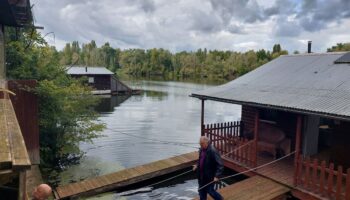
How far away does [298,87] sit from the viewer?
9.59 m

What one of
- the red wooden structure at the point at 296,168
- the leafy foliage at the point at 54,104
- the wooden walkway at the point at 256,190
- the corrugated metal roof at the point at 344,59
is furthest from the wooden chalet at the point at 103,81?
the wooden walkway at the point at 256,190

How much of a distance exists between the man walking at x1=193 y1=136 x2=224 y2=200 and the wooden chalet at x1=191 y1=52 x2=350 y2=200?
2656mm

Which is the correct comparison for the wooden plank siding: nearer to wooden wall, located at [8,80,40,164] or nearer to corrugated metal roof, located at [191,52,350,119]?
wooden wall, located at [8,80,40,164]

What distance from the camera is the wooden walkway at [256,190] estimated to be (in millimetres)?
7902

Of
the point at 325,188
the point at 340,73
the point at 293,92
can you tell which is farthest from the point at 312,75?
the point at 325,188

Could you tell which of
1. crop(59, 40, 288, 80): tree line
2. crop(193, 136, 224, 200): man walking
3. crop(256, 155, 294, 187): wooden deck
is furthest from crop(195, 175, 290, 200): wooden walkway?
crop(59, 40, 288, 80): tree line

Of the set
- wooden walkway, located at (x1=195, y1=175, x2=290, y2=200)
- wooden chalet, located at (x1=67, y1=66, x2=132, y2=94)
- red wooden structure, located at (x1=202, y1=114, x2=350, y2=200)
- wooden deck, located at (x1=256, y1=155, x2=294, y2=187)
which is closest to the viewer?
red wooden structure, located at (x1=202, y1=114, x2=350, y2=200)

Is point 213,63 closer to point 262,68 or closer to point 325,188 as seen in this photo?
point 262,68

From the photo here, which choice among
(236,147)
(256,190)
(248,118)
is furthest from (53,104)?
(248,118)

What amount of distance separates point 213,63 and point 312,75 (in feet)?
267

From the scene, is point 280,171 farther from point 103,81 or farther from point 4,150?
point 103,81

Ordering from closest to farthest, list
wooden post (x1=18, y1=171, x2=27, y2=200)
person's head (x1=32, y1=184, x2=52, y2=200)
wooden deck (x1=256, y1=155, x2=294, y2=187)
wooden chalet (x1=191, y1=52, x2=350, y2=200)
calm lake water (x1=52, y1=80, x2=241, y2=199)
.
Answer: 1. wooden post (x1=18, y1=171, x2=27, y2=200)
2. person's head (x1=32, y1=184, x2=52, y2=200)
3. wooden chalet (x1=191, y1=52, x2=350, y2=200)
4. wooden deck (x1=256, y1=155, x2=294, y2=187)
5. calm lake water (x1=52, y1=80, x2=241, y2=199)

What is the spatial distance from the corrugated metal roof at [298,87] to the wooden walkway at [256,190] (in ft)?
7.58

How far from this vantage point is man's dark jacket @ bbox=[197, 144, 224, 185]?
22.2 ft
